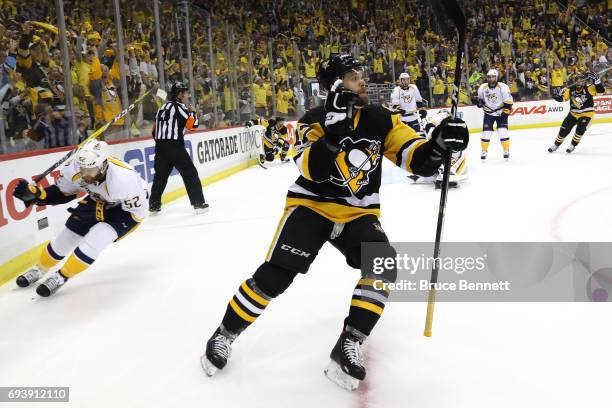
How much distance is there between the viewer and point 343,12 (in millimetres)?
15719

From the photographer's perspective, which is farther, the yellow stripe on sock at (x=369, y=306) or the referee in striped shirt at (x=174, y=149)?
the referee in striped shirt at (x=174, y=149)

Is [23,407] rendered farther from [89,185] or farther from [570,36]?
[570,36]

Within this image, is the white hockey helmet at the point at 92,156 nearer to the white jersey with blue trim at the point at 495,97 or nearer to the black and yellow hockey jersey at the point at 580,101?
the white jersey with blue trim at the point at 495,97

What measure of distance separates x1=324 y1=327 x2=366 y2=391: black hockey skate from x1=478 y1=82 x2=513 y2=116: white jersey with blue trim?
710 centimetres

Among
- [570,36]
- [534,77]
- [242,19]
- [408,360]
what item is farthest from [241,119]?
[570,36]

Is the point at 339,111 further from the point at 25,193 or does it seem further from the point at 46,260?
the point at 46,260

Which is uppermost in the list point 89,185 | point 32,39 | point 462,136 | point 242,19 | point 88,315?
point 242,19

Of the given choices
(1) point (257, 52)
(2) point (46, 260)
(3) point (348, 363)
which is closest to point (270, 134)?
(1) point (257, 52)

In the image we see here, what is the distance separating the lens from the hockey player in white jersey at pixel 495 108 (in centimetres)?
816

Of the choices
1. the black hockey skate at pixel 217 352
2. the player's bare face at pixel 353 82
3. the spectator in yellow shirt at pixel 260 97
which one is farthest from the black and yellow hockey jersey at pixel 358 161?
the spectator in yellow shirt at pixel 260 97

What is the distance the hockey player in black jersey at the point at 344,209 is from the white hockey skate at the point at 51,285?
1394 millimetres

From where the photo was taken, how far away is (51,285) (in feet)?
9.96

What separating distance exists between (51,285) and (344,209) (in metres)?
1.90

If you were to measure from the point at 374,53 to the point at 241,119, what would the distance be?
4.81 m
